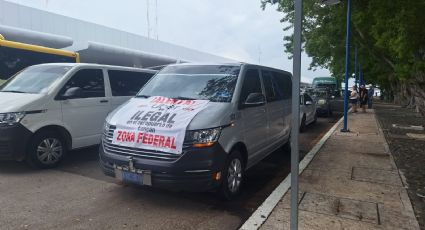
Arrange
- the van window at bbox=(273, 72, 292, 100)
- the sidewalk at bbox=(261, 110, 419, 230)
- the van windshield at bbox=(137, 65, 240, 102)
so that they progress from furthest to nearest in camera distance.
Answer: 1. the van window at bbox=(273, 72, 292, 100)
2. the van windshield at bbox=(137, 65, 240, 102)
3. the sidewalk at bbox=(261, 110, 419, 230)

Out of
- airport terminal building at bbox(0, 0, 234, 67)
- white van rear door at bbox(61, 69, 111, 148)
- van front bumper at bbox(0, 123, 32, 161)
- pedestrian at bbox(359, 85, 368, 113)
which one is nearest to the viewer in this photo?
van front bumper at bbox(0, 123, 32, 161)

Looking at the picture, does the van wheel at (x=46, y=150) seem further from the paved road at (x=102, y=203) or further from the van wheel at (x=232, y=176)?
the van wheel at (x=232, y=176)

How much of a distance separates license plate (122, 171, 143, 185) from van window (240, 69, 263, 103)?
6.05 ft

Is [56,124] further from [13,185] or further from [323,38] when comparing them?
[323,38]

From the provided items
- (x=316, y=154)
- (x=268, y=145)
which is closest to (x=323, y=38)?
(x=316, y=154)

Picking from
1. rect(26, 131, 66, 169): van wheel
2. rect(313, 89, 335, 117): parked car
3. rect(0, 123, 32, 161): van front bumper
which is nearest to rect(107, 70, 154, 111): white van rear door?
rect(26, 131, 66, 169): van wheel

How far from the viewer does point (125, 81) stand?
805 centimetres

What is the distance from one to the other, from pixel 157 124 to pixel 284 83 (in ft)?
12.6

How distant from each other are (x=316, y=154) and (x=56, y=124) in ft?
17.8

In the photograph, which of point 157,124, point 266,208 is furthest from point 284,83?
point 157,124

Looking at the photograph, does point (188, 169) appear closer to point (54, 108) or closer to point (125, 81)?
point (54, 108)

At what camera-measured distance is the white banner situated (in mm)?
4527

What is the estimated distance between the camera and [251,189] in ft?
18.7

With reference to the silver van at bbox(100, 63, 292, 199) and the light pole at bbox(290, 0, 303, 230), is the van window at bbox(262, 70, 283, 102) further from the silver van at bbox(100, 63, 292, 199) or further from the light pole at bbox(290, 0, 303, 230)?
the light pole at bbox(290, 0, 303, 230)
